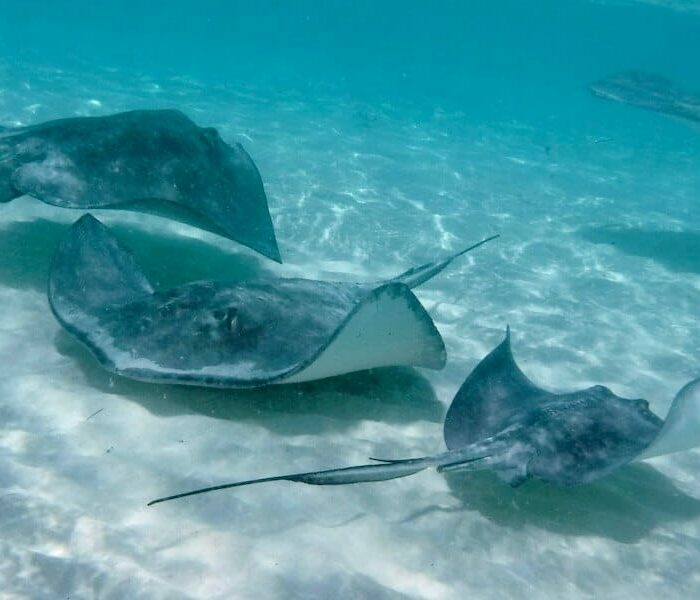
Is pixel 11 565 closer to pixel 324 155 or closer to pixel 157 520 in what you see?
pixel 157 520

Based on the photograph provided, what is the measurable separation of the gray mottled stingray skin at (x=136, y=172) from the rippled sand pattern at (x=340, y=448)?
4.39 feet

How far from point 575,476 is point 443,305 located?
4320mm

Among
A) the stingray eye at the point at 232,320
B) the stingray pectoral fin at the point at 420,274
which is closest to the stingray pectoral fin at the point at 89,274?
the stingray eye at the point at 232,320

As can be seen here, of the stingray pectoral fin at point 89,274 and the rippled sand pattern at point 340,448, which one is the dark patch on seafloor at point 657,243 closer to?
the rippled sand pattern at point 340,448

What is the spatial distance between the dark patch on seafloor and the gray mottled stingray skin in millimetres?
8903

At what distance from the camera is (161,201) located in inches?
238

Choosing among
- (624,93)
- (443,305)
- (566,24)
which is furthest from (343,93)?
(566,24)

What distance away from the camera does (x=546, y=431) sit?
14.1 ft

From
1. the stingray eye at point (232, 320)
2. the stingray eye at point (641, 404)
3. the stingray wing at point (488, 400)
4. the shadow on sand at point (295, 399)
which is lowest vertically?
the shadow on sand at point (295, 399)

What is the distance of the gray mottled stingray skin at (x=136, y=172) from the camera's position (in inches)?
229

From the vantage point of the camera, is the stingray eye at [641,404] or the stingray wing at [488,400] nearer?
the stingray wing at [488,400]

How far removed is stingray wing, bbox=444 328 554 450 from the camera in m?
4.57

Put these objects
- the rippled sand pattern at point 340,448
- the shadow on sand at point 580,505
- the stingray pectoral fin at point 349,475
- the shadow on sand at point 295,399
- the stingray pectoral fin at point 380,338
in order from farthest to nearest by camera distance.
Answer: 1. the shadow on sand at point 295,399
2. the shadow on sand at point 580,505
3. the stingray pectoral fin at point 380,338
4. the rippled sand pattern at point 340,448
5. the stingray pectoral fin at point 349,475

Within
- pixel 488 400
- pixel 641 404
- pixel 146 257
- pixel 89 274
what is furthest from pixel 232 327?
pixel 146 257
